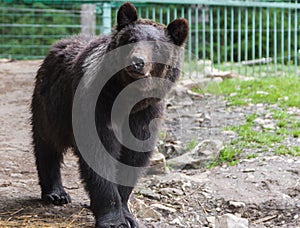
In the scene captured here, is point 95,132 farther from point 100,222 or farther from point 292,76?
point 292,76

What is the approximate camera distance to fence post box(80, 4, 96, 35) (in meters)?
12.8

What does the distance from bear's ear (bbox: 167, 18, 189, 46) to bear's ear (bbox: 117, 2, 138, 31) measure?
30 cm

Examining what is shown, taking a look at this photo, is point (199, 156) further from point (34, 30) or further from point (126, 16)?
point (34, 30)

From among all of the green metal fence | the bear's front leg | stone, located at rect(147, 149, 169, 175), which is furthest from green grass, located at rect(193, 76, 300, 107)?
the bear's front leg

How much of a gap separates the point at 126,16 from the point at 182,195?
180cm

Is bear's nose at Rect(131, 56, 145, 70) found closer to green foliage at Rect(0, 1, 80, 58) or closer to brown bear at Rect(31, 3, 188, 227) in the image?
brown bear at Rect(31, 3, 188, 227)

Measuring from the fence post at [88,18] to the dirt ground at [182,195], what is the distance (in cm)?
641

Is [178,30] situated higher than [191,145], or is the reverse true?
[178,30]

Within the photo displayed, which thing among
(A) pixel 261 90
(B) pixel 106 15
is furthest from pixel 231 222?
(B) pixel 106 15

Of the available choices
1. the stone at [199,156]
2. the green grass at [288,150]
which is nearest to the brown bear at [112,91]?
the stone at [199,156]

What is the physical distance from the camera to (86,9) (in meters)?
13.3

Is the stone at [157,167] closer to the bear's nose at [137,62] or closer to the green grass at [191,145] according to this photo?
the green grass at [191,145]

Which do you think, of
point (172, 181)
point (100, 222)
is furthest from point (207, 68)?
point (100, 222)

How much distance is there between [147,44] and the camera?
4.33 meters
